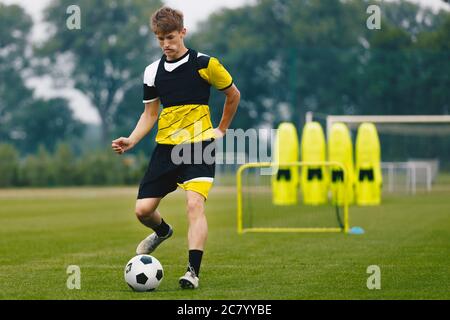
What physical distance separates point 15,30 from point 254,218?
4838 cm

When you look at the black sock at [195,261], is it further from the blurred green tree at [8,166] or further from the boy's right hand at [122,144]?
the blurred green tree at [8,166]

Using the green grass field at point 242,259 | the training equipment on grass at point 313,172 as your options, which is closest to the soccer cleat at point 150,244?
the green grass field at point 242,259

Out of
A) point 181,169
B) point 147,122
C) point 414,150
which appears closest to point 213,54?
point 414,150

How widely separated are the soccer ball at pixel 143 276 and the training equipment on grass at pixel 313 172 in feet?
47.0

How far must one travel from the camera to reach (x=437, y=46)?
38906mm

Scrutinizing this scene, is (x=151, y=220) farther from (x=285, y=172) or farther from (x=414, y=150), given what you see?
(x=414, y=150)

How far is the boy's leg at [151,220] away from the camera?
24.7ft

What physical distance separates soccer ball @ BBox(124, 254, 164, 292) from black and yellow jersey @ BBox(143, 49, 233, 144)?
3.34 feet

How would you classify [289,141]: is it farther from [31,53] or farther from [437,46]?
[31,53]

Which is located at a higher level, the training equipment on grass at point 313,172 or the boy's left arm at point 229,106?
the boy's left arm at point 229,106

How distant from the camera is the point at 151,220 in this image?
25.5ft

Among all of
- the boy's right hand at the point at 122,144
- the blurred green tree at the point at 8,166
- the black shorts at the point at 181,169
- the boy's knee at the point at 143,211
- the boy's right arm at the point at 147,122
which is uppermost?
the boy's right arm at the point at 147,122

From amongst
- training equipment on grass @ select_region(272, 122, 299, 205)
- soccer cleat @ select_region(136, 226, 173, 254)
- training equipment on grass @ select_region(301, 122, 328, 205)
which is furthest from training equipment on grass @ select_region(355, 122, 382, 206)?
soccer cleat @ select_region(136, 226, 173, 254)
